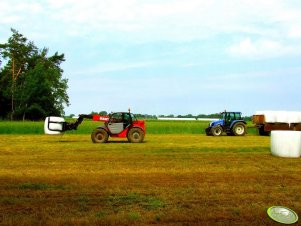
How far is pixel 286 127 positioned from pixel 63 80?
4836 cm

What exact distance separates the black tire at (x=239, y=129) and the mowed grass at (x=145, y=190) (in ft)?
54.4

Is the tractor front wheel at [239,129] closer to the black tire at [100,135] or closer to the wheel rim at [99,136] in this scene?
the black tire at [100,135]

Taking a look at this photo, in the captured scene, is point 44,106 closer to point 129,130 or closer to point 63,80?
point 63,80

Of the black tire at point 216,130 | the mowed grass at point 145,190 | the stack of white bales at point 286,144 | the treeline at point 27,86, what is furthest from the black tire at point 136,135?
the treeline at point 27,86

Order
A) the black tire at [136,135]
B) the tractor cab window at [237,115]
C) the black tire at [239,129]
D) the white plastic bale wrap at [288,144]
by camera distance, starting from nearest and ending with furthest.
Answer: the white plastic bale wrap at [288,144] < the black tire at [136,135] < the black tire at [239,129] < the tractor cab window at [237,115]

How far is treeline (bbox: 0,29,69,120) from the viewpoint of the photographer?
2564 inches

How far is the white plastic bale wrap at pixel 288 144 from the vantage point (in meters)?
16.4

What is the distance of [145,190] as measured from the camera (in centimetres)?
954

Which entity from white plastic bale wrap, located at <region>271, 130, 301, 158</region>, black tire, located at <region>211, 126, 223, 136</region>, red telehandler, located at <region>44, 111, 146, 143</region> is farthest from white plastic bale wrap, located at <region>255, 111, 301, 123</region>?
white plastic bale wrap, located at <region>271, 130, 301, 158</region>

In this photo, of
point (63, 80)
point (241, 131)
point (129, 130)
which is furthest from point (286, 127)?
Answer: point (63, 80)

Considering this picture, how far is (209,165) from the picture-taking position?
1382 centimetres

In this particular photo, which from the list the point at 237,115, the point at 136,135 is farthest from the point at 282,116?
the point at 136,135

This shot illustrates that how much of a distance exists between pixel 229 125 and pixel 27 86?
41.2 m

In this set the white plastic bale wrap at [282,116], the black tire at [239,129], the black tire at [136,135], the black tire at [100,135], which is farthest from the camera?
the white plastic bale wrap at [282,116]
